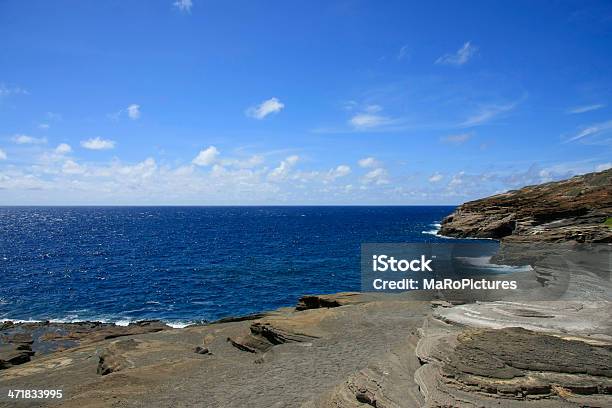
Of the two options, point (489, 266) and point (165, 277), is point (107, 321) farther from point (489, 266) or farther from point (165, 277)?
point (489, 266)

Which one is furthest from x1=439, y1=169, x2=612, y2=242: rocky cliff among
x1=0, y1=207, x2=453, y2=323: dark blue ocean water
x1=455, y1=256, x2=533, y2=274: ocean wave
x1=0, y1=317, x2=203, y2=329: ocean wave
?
x1=0, y1=317, x2=203, y2=329: ocean wave

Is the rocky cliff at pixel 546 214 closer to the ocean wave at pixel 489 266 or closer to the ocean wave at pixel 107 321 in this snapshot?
the ocean wave at pixel 489 266

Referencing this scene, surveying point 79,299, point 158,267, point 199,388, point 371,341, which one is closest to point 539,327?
point 371,341

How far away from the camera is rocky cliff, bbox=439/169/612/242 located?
202 ft

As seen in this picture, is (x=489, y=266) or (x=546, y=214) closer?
(x=489, y=266)

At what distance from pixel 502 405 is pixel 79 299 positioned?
48334mm

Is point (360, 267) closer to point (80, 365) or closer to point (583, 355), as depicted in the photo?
point (80, 365)

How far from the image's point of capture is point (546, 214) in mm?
78062

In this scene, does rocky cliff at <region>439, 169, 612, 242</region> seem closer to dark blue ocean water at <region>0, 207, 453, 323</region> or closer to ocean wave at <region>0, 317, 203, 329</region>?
dark blue ocean water at <region>0, 207, 453, 323</region>

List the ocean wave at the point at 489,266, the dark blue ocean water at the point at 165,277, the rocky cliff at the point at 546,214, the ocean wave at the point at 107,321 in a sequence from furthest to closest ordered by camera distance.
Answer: the rocky cliff at the point at 546,214 → the ocean wave at the point at 489,266 → the dark blue ocean water at the point at 165,277 → the ocean wave at the point at 107,321

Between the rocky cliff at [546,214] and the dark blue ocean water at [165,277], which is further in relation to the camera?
the rocky cliff at [546,214]

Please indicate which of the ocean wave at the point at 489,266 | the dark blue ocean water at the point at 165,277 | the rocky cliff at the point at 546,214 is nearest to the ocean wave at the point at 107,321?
the dark blue ocean water at the point at 165,277

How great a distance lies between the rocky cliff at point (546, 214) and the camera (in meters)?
61.5

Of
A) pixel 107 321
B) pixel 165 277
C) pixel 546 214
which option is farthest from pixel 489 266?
pixel 165 277
